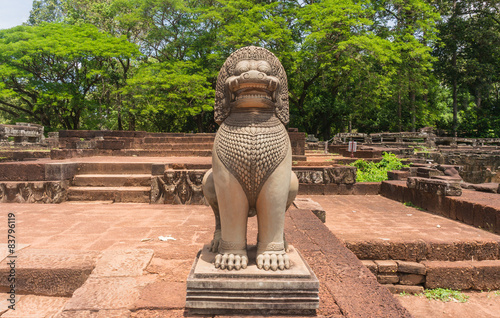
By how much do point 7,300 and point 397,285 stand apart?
374 cm

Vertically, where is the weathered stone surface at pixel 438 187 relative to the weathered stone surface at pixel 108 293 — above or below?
above

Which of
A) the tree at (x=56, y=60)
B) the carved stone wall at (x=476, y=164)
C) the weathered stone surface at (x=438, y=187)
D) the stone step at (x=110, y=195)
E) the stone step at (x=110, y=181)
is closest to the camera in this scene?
the weathered stone surface at (x=438, y=187)

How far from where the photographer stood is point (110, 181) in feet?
19.0

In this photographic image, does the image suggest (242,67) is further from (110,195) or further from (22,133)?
(22,133)

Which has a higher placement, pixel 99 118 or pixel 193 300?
pixel 99 118

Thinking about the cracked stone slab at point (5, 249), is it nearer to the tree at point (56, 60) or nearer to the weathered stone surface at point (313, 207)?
the weathered stone surface at point (313, 207)

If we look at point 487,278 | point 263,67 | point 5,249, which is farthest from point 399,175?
point 5,249

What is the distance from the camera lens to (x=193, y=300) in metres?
1.73

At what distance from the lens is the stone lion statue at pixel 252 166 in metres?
1.90

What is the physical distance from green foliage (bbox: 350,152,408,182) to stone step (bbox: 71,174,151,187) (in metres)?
5.42

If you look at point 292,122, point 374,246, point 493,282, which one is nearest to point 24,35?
point 292,122

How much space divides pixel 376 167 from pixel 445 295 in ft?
20.7

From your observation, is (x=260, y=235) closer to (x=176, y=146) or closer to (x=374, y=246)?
(x=374, y=246)

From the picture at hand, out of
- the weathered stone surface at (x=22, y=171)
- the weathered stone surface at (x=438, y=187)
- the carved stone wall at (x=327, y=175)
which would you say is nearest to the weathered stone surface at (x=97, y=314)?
the weathered stone surface at (x=22, y=171)
